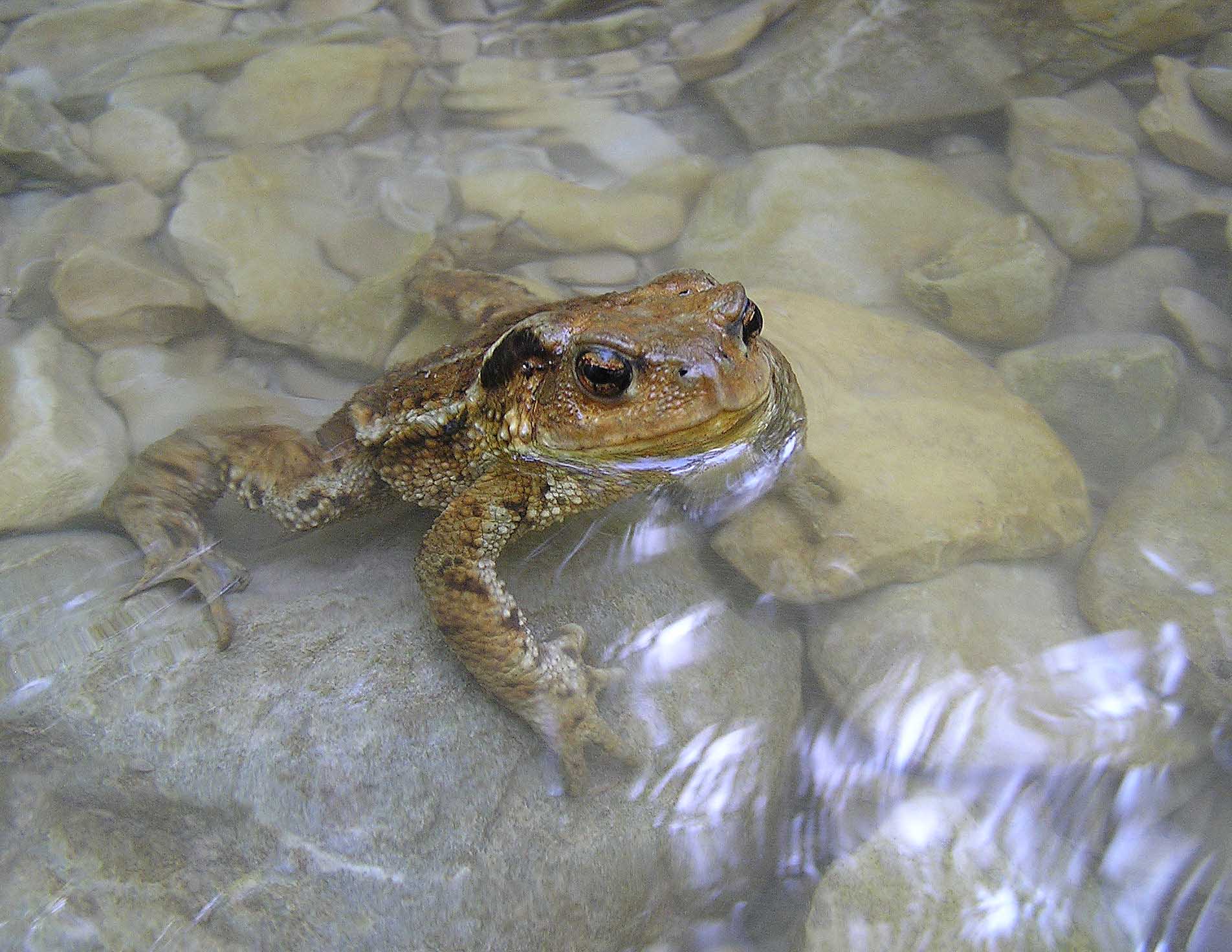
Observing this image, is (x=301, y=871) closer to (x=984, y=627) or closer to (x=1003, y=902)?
(x=1003, y=902)

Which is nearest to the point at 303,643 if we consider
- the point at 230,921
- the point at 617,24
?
the point at 230,921

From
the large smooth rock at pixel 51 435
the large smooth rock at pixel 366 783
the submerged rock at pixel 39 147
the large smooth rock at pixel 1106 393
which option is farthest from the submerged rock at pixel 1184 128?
the submerged rock at pixel 39 147

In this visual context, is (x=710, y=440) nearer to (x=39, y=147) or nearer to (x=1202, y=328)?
(x=1202, y=328)

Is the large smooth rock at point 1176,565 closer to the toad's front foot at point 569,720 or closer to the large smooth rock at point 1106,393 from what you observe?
the large smooth rock at point 1106,393

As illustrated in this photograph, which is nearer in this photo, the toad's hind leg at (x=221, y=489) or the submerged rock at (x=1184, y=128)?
the toad's hind leg at (x=221, y=489)

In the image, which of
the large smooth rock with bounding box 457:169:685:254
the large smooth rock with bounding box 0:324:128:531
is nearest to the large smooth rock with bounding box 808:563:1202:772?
the large smooth rock with bounding box 457:169:685:254
